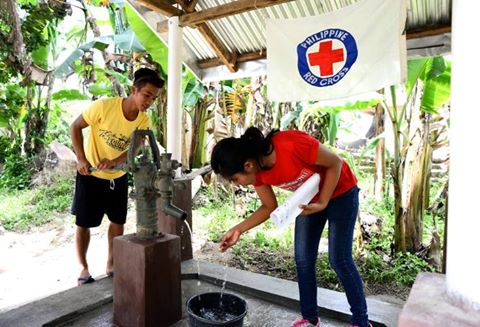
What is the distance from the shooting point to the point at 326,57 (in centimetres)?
302

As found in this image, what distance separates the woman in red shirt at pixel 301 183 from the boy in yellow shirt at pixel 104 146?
1075 mm

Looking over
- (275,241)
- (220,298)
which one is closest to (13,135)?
(275,241)

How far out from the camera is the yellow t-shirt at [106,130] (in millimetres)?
2520

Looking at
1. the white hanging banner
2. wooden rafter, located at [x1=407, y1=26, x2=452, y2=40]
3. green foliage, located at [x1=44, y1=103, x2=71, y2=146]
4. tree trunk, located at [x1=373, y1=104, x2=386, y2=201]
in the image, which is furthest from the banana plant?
green foliage, located at [x1=44, y1=103, x2=71, y2=146]

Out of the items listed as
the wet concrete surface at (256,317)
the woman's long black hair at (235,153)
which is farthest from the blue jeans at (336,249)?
the woman's long black hair at (235,153)

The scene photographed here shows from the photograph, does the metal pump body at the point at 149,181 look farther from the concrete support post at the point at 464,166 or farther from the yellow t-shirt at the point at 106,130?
the concrete support post at the point at 464,166

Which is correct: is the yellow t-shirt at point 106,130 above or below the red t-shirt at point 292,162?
above

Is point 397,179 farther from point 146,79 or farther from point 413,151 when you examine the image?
point 146,79

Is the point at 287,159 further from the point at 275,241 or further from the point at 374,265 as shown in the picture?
the point at 275,241

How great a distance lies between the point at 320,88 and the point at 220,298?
1983 mm

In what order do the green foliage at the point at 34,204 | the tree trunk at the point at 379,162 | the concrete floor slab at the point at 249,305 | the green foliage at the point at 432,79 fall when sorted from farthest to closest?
the green foliage at the point at 34,204 → the tree trunk at the point at 379,162 → the green foliage at the point at 432,79 → the concrete floor slab at the point at 249,305

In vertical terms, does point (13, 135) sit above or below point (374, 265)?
above

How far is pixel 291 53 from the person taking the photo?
3.25 metres

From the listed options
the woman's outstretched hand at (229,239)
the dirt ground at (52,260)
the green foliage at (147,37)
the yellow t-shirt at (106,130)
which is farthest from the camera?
the green foliage at (147,37)
